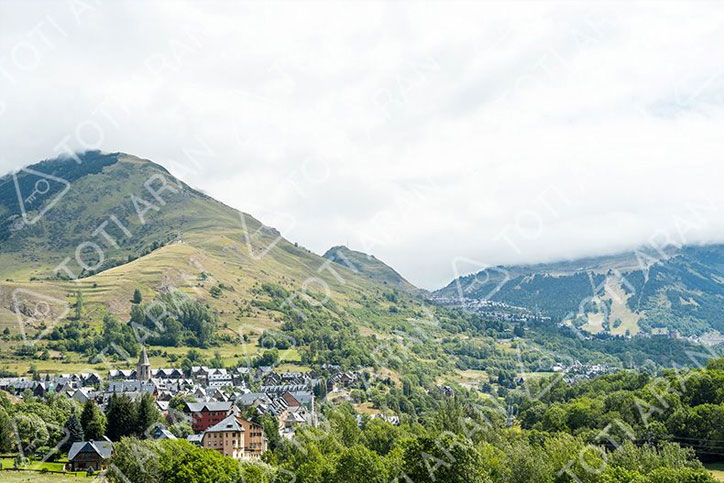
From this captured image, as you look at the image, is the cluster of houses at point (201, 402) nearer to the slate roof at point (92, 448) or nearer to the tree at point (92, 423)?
the slate roof at point (92, 448)

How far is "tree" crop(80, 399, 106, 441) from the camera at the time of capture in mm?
112250

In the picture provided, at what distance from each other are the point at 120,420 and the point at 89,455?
531 inches

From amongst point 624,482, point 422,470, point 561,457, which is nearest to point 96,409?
point 422,470

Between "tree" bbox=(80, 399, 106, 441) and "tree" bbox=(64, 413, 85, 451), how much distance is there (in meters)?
0.62

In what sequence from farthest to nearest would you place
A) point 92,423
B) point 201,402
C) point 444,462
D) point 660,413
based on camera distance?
point 201,402
point 92,423
point 660,413
point 444,462

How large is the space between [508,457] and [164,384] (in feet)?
388

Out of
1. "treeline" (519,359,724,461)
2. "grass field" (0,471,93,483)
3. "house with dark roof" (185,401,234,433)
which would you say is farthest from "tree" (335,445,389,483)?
"house with dark roof" (185,401,234,433)

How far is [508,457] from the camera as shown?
8525 centimetres

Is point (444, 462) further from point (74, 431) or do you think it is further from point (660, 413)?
point (74, 431)

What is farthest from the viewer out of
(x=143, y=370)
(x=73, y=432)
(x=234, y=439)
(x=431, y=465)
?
(x=143, y=370)

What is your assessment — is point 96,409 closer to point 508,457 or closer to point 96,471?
point 96,471

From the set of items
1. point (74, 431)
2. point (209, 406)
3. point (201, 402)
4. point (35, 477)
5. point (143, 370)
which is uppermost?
point (143, 370)

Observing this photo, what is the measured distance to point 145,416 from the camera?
11794 cm

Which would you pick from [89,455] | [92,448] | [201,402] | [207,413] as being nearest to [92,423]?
[92,448]
